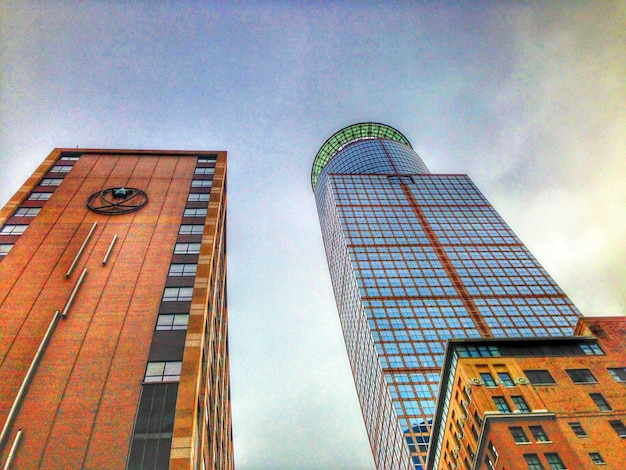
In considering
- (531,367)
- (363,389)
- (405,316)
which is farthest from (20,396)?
(363,389)

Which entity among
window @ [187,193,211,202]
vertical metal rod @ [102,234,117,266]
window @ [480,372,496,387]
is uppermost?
window @ [187,193,211,202]

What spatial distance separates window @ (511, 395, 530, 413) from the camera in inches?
2050

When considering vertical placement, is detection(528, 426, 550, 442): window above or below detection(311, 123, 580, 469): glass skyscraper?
below

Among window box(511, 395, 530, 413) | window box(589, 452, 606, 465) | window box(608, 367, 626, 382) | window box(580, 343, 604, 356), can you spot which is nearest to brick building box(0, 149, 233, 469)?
Answer: window box(511, 395, 530, 413)

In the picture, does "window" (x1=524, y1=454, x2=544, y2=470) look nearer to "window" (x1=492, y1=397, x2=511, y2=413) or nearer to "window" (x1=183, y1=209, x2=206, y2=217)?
"window" (x1=492, y1=397, x2=511, y2=413)

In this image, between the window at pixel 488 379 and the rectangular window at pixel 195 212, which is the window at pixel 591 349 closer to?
the window at pixel 488 379

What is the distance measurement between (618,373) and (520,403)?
15.3 m

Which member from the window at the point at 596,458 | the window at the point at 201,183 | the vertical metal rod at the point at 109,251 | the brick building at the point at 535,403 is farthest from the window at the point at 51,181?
the window at the point at 596,458

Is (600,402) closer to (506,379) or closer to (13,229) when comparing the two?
(506,379)

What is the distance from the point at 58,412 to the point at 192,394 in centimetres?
1016

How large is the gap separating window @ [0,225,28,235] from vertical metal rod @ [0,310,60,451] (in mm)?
16696

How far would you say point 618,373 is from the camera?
187ft

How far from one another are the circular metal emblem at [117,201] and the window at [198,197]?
5.87 metres

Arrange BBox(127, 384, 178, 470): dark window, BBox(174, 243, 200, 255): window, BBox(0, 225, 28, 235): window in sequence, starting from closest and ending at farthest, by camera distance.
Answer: BBox(127, 384, 178, 470): dark window
BBox(174, 243, 200, 255): window
BBox(0, 225, 28, 235): window
